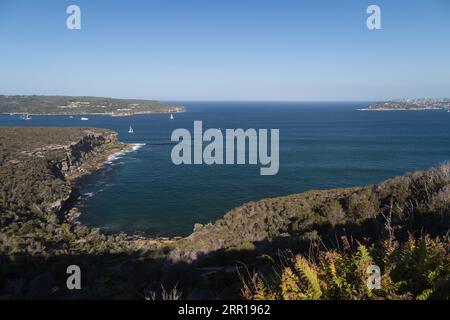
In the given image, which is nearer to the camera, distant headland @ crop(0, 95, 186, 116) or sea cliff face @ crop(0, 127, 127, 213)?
sea cliff face @ crop(0, 127, 127, 213)

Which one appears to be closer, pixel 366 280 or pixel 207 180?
pixel 366 280

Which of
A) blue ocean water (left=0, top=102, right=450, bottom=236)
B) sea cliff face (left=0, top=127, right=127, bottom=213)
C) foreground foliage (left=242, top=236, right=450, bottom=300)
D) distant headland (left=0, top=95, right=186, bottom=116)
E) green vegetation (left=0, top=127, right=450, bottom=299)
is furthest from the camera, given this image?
distant headland (left=0, top=95, right=186, bottom=116)

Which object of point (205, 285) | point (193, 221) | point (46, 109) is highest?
point (46, 109)

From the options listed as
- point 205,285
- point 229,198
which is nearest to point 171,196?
point 229,198

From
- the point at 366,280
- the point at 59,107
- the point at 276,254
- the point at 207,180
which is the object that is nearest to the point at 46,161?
the point at 207,180

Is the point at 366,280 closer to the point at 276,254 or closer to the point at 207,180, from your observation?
the point at 276,254

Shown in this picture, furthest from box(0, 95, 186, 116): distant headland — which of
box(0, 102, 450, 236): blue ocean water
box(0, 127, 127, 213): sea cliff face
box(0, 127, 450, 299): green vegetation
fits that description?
box(0, 127, 450, 299): green vegetation

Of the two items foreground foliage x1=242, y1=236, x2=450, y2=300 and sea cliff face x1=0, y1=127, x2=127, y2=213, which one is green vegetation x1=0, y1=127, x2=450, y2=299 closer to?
foreground foliage x1=242, y1=236, x2=450, y2=300

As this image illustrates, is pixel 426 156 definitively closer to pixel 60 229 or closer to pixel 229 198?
pixel 229 198

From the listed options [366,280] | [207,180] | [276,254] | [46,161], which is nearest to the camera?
[366,280]

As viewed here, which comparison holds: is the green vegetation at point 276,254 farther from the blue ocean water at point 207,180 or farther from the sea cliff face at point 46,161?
the blue ocean water at point 207,180

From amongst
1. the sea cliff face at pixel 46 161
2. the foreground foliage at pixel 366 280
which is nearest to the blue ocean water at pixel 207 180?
the sea cliff face at pixel 46 161
